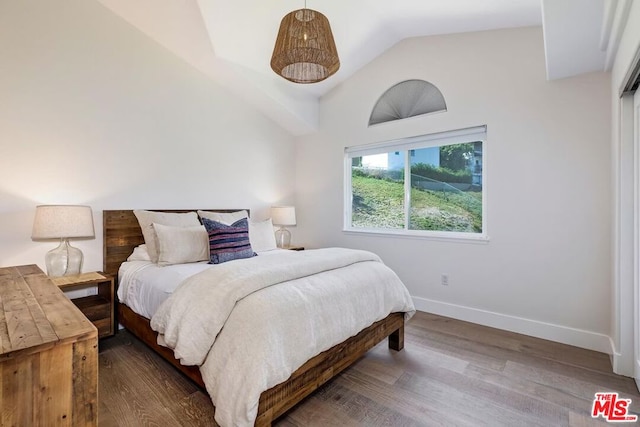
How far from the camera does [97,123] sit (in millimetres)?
2750

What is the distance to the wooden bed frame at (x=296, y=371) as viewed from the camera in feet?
4.92

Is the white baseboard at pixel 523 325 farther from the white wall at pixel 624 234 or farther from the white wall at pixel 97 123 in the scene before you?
the white wall at pixel 97 123

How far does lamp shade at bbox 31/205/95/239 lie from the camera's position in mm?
2248

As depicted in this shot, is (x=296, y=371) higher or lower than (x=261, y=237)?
lower

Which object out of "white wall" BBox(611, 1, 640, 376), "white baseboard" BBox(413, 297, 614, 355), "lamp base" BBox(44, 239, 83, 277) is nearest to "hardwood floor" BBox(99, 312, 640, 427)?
"white baseboard" BBox(413, 297, 614, 355)

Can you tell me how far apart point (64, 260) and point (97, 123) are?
124 centimetres

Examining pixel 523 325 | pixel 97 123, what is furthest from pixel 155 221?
pixel 523 325

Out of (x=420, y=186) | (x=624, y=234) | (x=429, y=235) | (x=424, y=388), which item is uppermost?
(x=420, y=186)

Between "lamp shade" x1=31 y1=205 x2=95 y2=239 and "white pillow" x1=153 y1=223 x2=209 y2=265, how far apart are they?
521 mm

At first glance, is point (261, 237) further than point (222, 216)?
Yes

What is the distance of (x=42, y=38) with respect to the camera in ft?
8.12

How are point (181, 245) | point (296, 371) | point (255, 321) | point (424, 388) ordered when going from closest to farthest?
1. point (255, 321)
2. point (296, 371)
3. point (424, 388)
4. point (181, 245)

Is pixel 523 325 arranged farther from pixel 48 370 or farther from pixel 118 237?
pixel 118 237

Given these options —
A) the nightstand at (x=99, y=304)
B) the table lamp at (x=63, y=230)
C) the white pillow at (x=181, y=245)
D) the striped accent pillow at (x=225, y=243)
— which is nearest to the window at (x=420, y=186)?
the striped accent pillow at (x=225, y=243)
